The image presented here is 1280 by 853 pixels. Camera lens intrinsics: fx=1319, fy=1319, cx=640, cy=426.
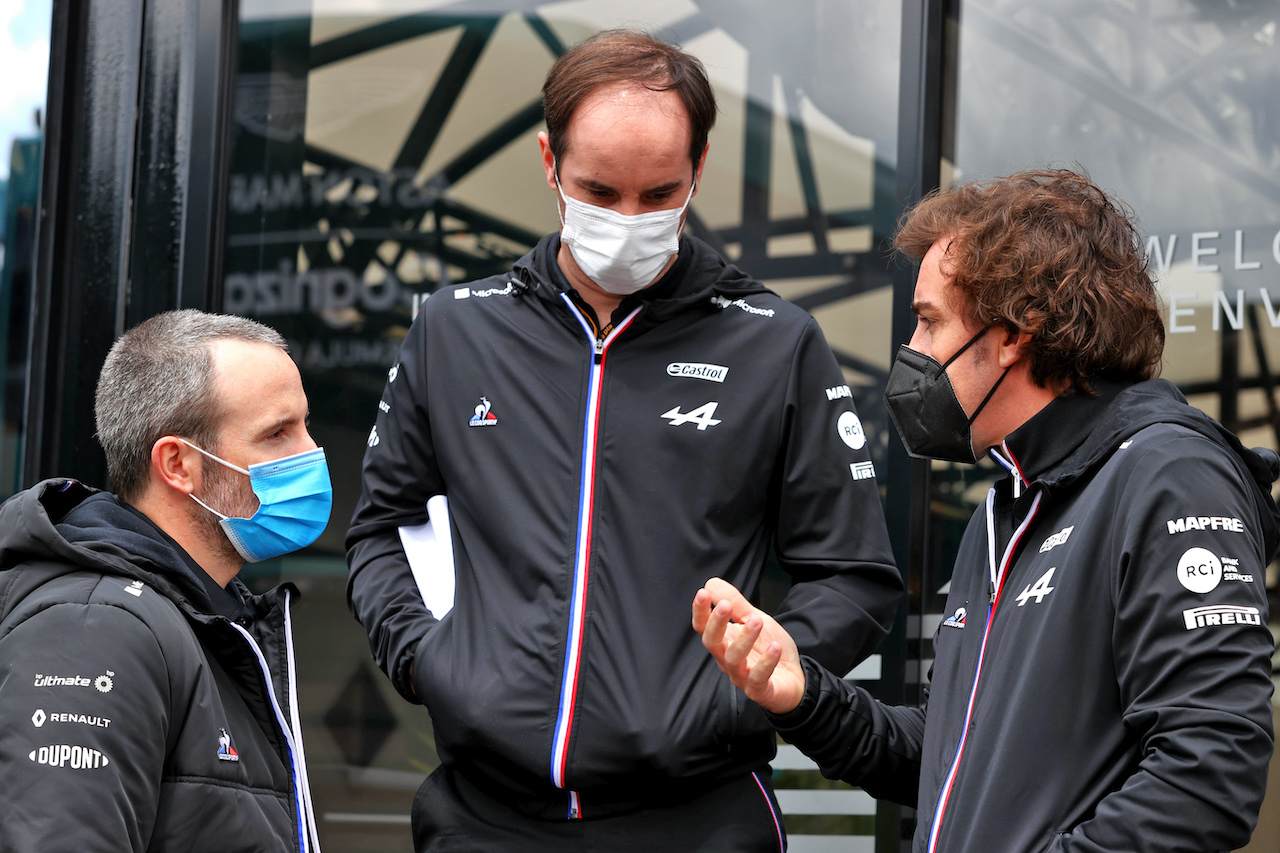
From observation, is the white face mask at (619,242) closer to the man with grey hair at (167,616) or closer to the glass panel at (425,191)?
the man with grey hair at (167,616)

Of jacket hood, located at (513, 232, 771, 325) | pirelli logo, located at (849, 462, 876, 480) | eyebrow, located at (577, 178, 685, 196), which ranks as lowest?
pirelli logo, located at (849, 462, 876, 480)

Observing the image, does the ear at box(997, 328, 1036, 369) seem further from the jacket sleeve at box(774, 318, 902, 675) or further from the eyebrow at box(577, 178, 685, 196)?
the eyebrow at box(577, 178, 685, 196)

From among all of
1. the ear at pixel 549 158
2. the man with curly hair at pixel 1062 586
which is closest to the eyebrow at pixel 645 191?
the ear at pixel 549 158

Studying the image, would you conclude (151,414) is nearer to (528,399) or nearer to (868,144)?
(528,399)

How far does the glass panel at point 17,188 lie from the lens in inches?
180

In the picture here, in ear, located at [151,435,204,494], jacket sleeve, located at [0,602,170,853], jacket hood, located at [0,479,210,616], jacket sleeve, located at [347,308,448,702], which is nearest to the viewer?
jacket sleeve, located at [0,602,170,853]

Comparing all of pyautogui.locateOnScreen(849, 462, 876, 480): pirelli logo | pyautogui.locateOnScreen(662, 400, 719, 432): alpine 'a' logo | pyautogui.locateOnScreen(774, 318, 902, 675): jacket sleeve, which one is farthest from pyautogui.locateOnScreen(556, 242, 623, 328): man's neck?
pyautogui.locateOnScreen(849, 462, 876, 480): pirelli logo

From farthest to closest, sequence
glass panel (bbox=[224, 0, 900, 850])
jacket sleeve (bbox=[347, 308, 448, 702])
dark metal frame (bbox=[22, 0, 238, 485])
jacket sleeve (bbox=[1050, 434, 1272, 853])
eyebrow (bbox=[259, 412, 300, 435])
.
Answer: dark metal frame (bbox=[22, 0, 238, 485]) < glass panel (bbox=[224, 0, 900, 850]) < jacket sleeve (bbox=[347, 308, 448, 702]) < eyebrow (bbox=[259, 412, 300, 435]) < jacket sleeve (bbox=[1050, 434, 1272, 853])

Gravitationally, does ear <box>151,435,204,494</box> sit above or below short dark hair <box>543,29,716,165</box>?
below

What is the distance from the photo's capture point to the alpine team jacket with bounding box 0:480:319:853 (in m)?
1.83

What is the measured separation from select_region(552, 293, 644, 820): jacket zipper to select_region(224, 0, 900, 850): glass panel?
1605 mm

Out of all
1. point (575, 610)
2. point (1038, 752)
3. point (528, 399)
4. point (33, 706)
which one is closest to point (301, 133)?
point (528, 399)

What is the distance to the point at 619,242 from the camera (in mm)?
2598

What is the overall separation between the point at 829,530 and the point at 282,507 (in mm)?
1066
